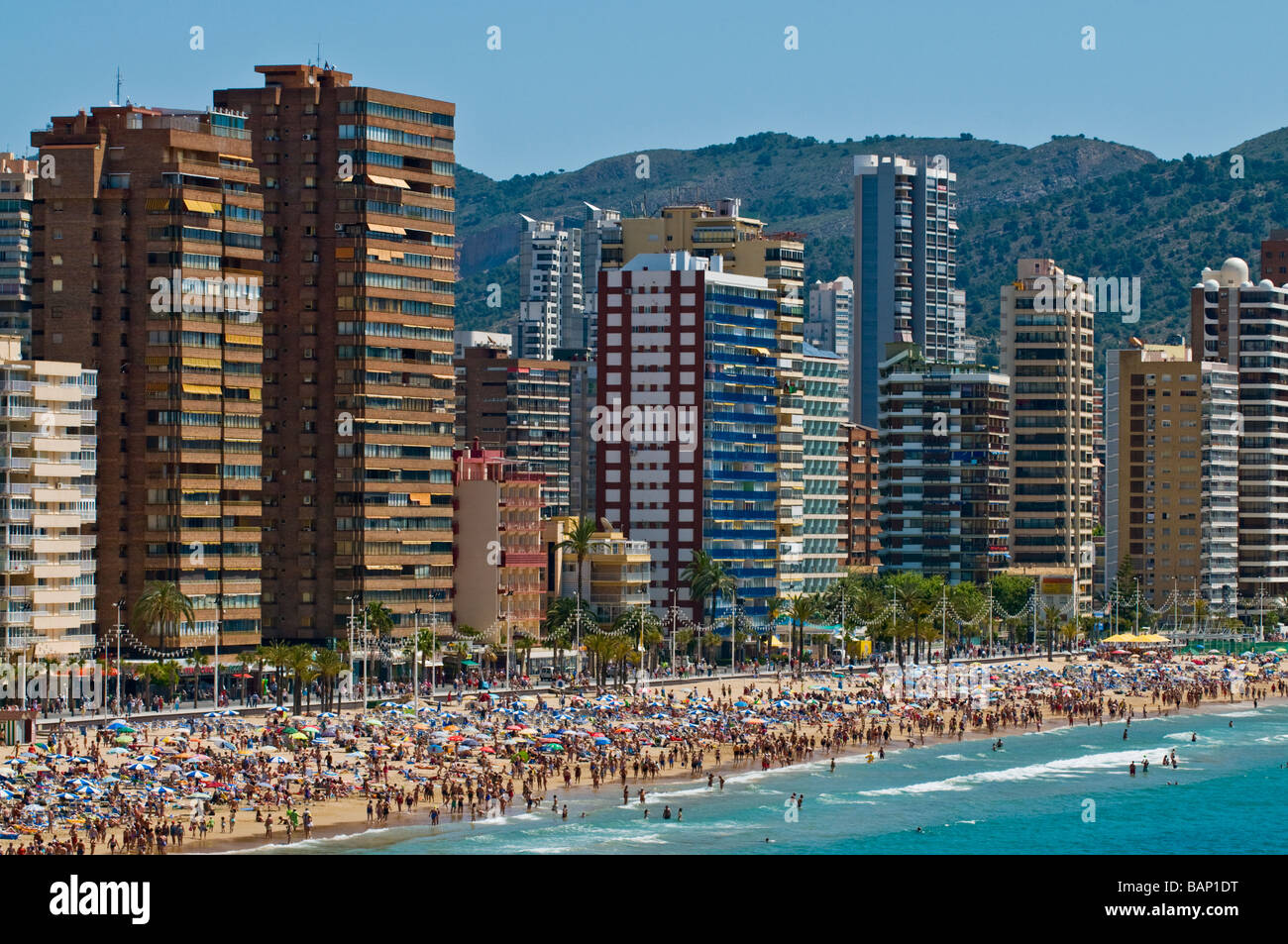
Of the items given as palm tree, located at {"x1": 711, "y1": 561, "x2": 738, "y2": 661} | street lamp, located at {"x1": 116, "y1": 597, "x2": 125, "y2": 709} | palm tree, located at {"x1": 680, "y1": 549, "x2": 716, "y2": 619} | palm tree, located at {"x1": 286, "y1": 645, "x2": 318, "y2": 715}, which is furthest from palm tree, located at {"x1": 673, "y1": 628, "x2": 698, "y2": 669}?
street lamp, located at {"x1": 116, "y1": 597, "x2": 125, "y2": 709}

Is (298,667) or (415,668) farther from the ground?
(298,667)

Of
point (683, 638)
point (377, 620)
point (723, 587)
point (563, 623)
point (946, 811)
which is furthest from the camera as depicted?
point (723, 587)

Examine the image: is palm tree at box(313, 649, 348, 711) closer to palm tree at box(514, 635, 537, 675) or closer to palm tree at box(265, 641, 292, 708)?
palm tree at box(265, 641, 292, 708)

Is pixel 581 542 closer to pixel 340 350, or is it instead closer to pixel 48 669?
pixel 340 350

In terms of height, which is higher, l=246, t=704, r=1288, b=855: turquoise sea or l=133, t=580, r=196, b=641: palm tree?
l=133, t=580, r=196, b=641: palm tree

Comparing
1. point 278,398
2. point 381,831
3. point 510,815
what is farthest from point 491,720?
point 278,398

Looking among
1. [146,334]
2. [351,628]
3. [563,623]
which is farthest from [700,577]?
[146,334]
